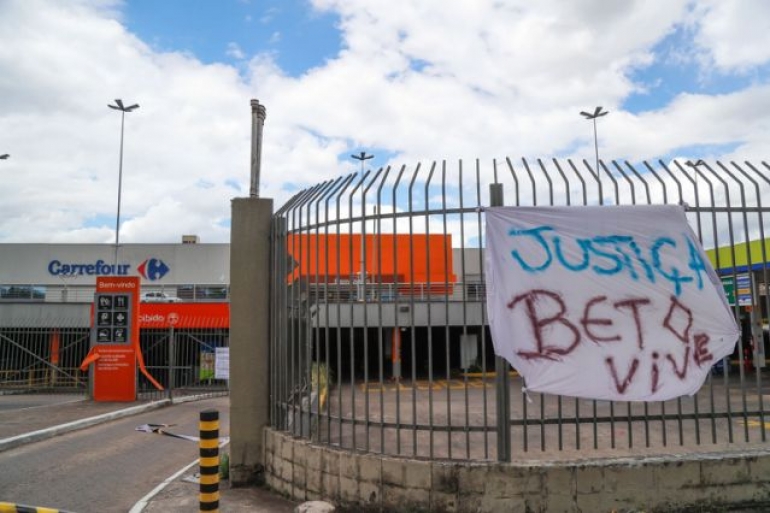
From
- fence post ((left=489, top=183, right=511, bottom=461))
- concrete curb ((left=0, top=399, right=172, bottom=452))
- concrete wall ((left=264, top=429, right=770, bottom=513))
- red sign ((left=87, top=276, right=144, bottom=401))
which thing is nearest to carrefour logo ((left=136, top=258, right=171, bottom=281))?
red sign ((left=87, top=276, right=144, bottom=401))

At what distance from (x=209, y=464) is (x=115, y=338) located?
40.9ft

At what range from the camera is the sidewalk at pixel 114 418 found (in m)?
6.00

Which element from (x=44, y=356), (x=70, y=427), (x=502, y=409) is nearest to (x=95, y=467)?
(x=70, y=427)

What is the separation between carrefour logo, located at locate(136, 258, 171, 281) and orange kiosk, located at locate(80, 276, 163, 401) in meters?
21.9

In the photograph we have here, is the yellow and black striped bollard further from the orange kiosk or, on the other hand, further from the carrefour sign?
the carrefour sign

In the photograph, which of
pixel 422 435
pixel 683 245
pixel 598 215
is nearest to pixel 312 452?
pixel 422 435

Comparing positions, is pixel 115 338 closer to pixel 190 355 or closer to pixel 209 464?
pixel 190 355

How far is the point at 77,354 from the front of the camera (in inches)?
1011

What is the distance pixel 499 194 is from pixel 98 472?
6529 mm

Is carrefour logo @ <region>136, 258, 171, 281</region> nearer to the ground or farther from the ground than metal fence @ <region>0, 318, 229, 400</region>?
farther from the ground

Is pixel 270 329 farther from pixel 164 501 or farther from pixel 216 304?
pixel 216 304

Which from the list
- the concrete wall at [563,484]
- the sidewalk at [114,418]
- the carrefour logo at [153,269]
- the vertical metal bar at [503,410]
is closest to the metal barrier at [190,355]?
the sidewalk at [114,418]

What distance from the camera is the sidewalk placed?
600 cm

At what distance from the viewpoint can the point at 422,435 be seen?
7602 mm
